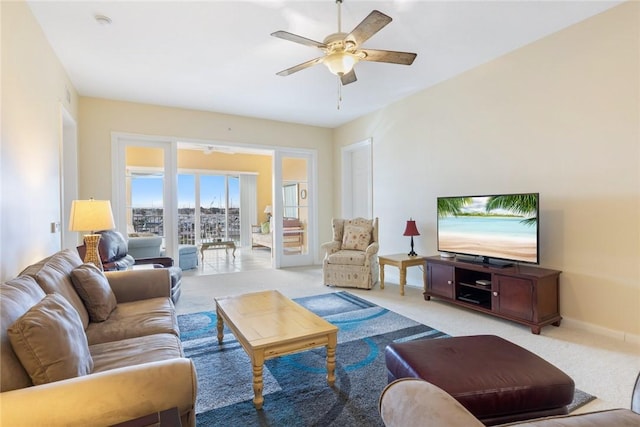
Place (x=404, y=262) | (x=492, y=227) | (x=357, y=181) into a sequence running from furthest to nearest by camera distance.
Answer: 1. (x=357, y=181)
2. (x=404, y=262)
3. (x=492, y=227)

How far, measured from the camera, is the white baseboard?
2693mm

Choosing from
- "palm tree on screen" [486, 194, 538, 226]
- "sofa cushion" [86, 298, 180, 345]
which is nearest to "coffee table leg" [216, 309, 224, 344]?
"sofa cushion" [86, 298, 180, 345]

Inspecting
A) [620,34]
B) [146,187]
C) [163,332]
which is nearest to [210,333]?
[163,332]

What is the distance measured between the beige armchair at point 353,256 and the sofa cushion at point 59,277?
10.4ft

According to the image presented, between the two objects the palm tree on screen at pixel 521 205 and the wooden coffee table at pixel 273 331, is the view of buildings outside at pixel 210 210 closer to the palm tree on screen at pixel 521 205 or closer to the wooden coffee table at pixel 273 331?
the wooden coffee table at pixel 273 331

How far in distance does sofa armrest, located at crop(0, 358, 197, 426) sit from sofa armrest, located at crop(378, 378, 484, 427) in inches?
28.5

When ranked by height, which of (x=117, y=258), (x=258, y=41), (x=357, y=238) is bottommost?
(x=117, y=258)

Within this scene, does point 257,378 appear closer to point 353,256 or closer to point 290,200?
point 353,256

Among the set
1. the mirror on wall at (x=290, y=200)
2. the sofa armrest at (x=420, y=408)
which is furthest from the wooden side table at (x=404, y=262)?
the sofa armrest at (x=420, y=408)

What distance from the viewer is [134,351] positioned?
5.53ft

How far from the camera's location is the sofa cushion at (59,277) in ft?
5.77

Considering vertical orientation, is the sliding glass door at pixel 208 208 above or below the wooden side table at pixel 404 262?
above

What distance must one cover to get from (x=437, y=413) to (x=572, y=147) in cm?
317

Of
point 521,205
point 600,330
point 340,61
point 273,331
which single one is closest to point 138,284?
point 273,331
